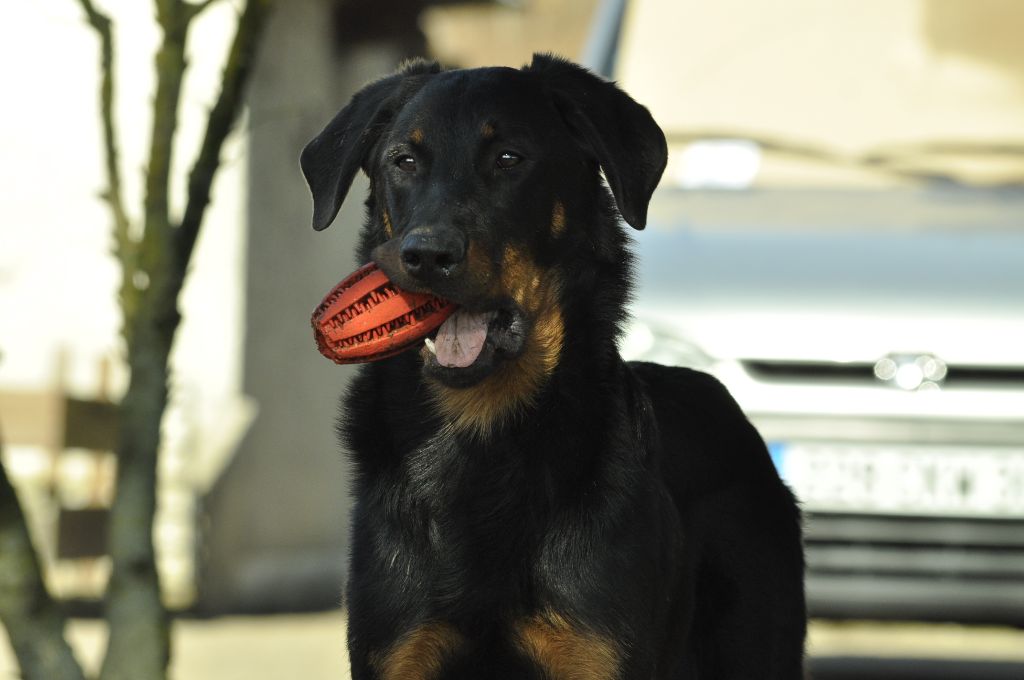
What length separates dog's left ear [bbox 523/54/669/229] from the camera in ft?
13.5

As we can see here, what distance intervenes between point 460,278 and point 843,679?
4.01m

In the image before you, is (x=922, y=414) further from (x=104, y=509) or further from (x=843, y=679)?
(x=104, y=509)

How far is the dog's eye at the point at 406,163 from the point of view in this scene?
4.14m

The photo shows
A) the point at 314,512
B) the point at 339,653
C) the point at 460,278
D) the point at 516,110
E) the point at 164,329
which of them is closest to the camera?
the point at 460,278

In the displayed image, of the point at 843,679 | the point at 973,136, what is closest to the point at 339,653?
the point at 843,679

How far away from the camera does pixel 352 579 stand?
3.97 m

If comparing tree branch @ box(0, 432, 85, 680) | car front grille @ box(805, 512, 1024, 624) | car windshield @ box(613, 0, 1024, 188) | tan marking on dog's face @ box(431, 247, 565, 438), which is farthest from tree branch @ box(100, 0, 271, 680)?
car front grille @ box(805, 512, 1024, 624)

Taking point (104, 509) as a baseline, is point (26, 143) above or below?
above

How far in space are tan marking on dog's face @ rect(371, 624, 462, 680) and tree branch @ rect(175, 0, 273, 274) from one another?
1.57 metres

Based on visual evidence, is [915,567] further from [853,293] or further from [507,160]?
[507,160]

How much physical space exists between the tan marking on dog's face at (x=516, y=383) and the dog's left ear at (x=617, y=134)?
0.24 m

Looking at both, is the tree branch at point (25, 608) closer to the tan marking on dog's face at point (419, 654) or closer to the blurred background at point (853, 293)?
the blurred background at point (853, 293)

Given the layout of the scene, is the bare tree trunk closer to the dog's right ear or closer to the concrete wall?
the dog's right ear

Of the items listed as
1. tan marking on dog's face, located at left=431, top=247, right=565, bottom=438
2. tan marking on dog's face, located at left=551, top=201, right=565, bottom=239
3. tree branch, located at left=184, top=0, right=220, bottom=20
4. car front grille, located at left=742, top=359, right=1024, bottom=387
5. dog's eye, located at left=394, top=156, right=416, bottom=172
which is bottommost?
tan marking on dog's face, located at left=431, top=247, right=565, bottom=438
